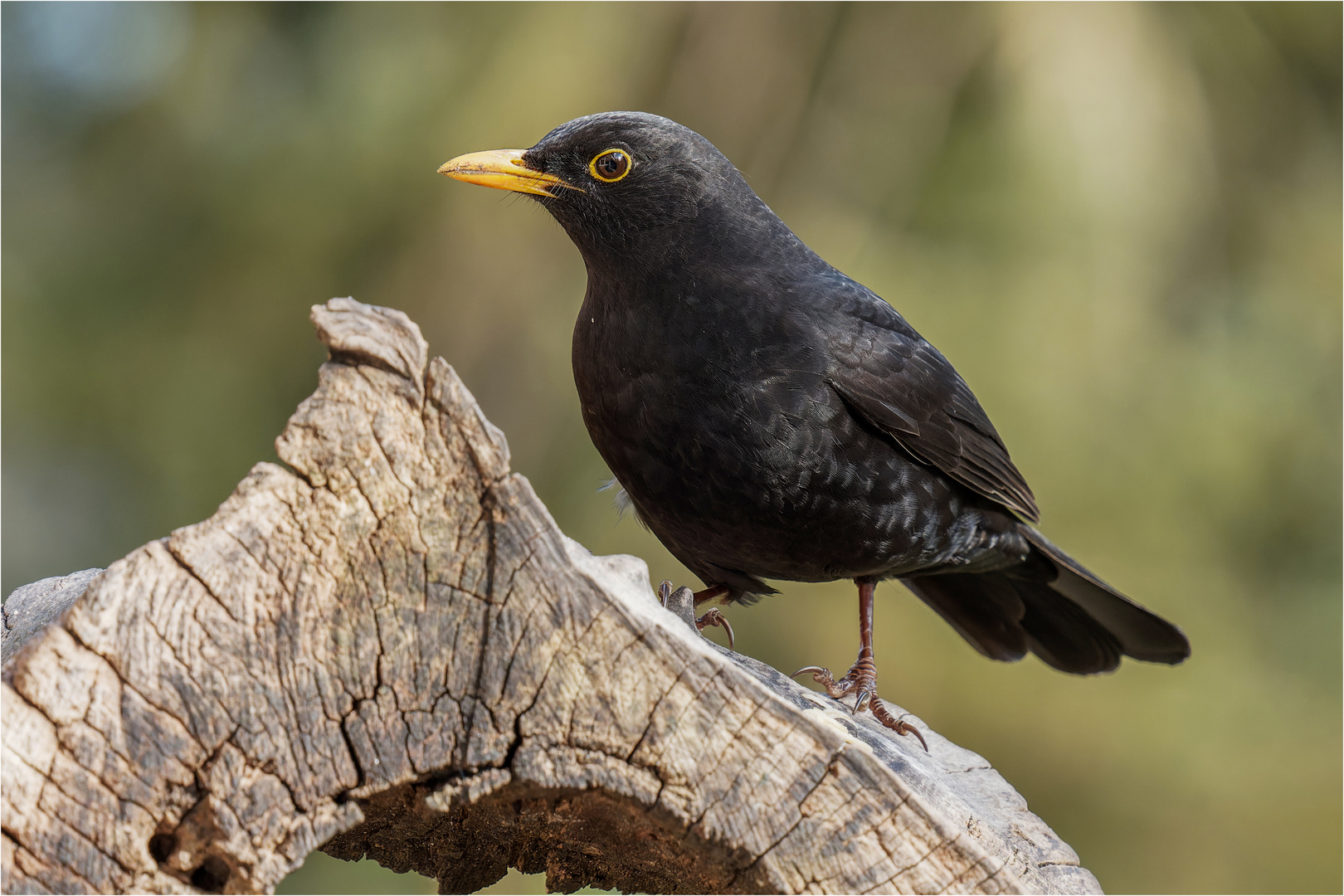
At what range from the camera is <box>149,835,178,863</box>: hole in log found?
70.0 inches

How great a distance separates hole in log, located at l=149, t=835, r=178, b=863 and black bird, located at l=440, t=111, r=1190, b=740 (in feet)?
5.52

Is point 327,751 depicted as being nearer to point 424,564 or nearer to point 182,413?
point 424,564

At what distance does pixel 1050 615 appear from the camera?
447 centimetres

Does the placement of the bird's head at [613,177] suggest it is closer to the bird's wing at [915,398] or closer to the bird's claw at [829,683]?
the bird's wing at [915,398]

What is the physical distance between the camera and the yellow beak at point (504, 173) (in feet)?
11.0

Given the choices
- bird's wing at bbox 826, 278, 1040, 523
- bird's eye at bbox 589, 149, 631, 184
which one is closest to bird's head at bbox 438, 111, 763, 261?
bird's eye at bbox 589, 149, 631, 184

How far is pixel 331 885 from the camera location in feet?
20.9

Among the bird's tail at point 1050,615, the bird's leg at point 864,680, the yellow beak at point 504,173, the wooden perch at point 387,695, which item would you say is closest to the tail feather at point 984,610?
the bird's tail at point 1050,615

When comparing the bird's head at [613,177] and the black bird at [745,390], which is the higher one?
the bird's head at [613,177]

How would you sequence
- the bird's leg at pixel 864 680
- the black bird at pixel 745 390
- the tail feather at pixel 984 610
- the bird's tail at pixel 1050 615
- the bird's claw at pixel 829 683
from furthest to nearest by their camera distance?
the tail feather at pixel 984 610, the bird's tail at pixel 1050 615, the bird's claw at pixel 829 683, the bird's leg at pixel 864 680, the black bird at pixel 745 390

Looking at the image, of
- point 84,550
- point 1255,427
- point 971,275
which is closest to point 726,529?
point 971,275

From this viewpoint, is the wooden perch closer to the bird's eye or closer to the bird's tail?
the bird's eye

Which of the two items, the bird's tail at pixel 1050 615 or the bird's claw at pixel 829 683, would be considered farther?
the bird's tail at pixel 1050 615

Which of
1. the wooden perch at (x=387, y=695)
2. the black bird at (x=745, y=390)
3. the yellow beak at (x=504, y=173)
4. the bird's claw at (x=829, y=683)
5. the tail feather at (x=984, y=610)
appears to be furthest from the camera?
the tail feather at (x=984, y=610)
